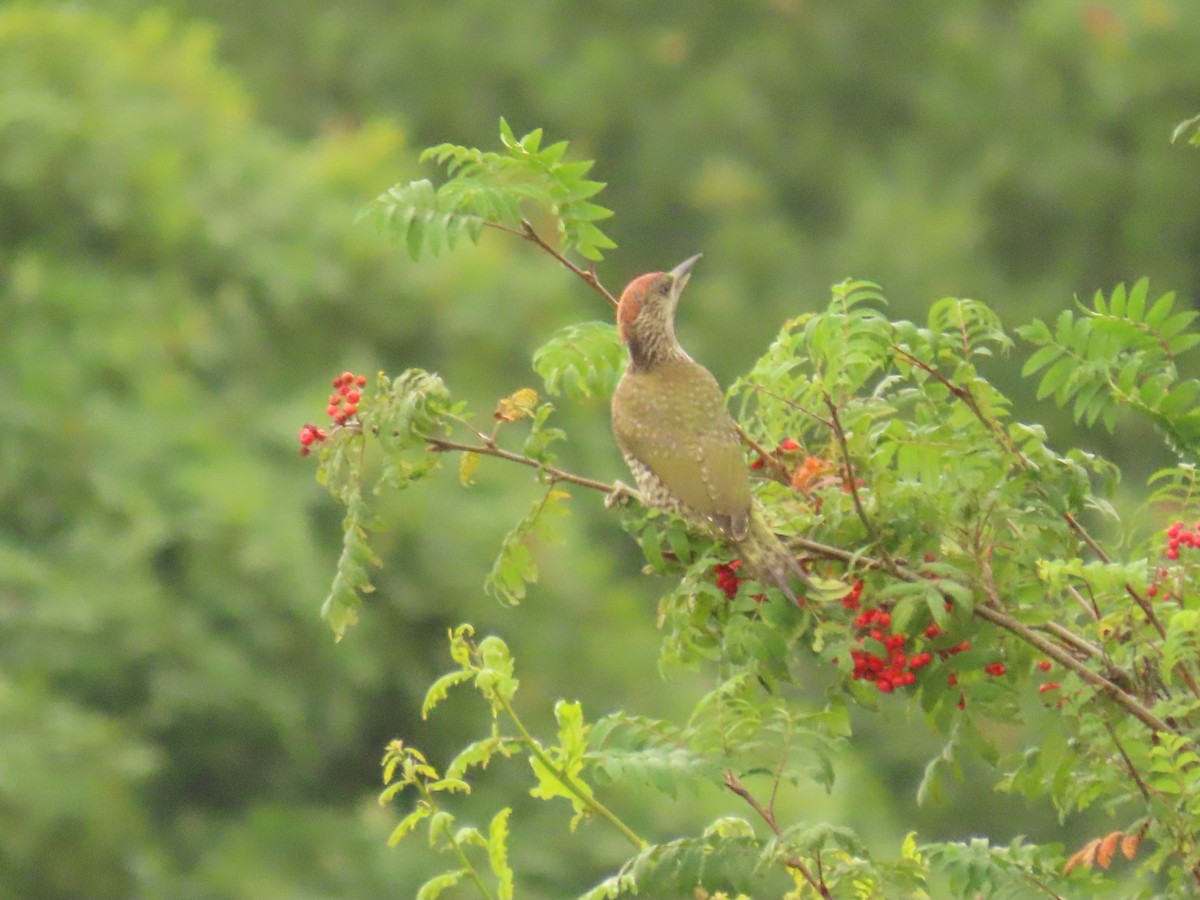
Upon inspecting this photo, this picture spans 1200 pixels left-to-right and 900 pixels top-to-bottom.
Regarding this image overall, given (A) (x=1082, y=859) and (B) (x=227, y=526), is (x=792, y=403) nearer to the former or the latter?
(A) (x=1082, y=859)

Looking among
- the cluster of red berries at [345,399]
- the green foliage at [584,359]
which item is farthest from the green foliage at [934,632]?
the green foliage at [584,359]

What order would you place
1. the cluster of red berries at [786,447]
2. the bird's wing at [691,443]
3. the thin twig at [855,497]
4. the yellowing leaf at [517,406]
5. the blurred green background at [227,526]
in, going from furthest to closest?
the blurred green background at [227,526], the bird's wing at [691,443], the cluster of red berries at [786,447], the yellowing leaf at [517,406], the thin twig at [855,497]

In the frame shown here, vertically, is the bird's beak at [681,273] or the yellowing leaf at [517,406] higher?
the bird's beak at [681,273]

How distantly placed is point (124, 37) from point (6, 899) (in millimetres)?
6125

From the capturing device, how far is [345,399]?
4000 millimetres

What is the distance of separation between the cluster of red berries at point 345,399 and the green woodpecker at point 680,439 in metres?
0.51

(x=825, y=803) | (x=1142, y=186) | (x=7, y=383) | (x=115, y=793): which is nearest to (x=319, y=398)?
(x=7, y=383)

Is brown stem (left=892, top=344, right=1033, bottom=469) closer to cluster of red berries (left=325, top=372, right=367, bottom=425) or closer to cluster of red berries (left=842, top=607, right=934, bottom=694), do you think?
cluster of red berries (left=842, top=607, right=934, bottom=694)

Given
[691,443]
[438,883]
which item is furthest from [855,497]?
[691,443]

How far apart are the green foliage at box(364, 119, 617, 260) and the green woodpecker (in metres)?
0.24

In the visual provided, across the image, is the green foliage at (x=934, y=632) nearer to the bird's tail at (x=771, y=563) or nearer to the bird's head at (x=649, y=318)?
the bird's tail at (x=771, y=563)

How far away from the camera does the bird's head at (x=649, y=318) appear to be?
558 centimetres

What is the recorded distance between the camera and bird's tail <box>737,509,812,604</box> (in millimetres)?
3607

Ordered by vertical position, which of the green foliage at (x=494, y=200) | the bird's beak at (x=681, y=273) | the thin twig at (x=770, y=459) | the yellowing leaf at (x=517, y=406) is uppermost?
the bird's beak at (x=681, y=273)
